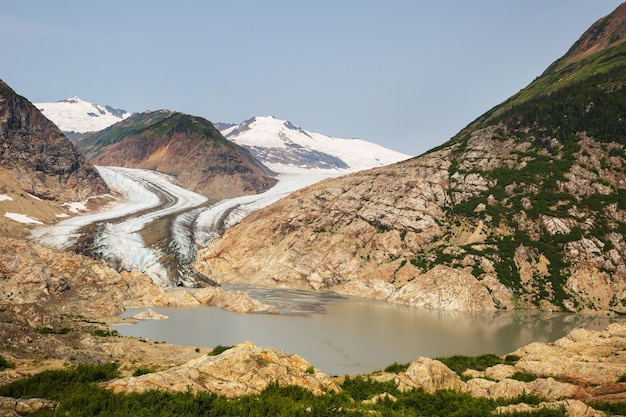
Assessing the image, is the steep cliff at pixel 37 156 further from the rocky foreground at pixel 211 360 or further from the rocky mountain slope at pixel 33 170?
the rocky foreground at pixel 211 360

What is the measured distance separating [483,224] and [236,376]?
97.2 m

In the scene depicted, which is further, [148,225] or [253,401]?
[148,225]

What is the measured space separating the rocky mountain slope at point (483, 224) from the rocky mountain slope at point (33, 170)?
60569 mm

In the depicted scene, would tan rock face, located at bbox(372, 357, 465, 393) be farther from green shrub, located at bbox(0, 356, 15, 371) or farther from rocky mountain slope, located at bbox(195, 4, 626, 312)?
rocky mountain slope, located at bbox(195, 4, 626, 312)

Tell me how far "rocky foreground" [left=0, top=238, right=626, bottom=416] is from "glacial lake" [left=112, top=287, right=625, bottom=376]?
28.2 feet

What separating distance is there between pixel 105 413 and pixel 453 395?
16.8 meters

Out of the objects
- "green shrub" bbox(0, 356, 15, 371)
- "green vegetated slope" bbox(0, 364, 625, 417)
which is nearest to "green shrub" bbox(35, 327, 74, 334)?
"green shrub" bbox(0, 356, 15, 371)

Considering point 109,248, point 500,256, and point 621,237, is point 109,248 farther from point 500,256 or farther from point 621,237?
point 621,237

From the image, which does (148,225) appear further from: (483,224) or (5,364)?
(5,364)

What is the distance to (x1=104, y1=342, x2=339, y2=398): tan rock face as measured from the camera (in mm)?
18906

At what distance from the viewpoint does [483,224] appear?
10562 centimetres

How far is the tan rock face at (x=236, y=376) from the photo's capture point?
18.9 metres

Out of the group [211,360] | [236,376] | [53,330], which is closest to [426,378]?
[236,376]

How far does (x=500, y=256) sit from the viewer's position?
313 ft
